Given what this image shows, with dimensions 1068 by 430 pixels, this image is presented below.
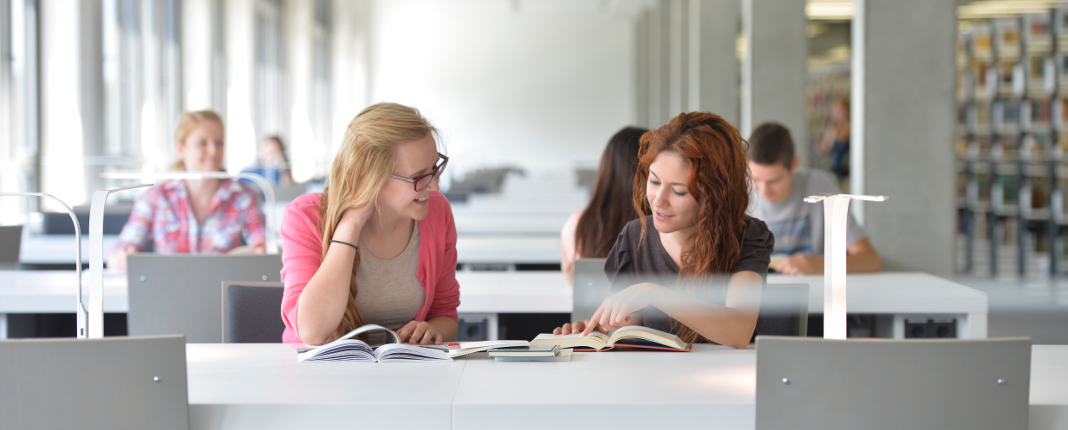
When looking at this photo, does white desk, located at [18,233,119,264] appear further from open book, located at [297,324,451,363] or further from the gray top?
open book, located at [297,324,451,363]

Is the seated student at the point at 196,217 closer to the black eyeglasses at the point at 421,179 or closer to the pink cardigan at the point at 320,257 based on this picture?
the pink cardigan at the point at 320,257

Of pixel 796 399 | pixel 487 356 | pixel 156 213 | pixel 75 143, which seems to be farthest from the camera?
pixel 75 143

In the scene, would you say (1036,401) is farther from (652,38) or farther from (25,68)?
Result: (652,38)

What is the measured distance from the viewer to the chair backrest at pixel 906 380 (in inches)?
38.4

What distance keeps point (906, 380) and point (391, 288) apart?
3.05 ft

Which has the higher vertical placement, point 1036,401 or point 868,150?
point 868,150

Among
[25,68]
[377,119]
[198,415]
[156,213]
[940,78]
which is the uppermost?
[25,68]

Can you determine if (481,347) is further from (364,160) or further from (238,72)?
(238,72)

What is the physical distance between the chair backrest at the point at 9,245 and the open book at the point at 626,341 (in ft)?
4.65

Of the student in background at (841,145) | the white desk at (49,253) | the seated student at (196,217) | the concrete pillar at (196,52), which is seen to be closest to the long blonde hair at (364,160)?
the seated student at (196,217)

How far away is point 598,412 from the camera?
3.48ft

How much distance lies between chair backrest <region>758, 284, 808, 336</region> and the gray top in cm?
65

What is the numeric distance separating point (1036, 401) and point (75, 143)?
654 centimetres

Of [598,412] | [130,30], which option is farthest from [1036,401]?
[130,30]
